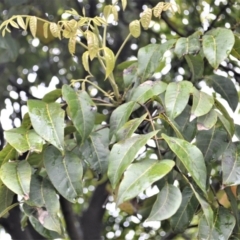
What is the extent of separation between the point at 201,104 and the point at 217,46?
0.13 meters

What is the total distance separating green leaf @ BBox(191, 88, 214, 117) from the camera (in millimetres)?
848

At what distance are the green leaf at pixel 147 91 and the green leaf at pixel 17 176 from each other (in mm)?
234

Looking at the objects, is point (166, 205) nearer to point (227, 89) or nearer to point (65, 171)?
point (65, 171)

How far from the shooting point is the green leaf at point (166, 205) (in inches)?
29.0

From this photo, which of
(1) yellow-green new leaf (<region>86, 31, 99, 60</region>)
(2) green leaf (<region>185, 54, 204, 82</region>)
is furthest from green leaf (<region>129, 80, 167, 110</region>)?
(2) green leaf (<region>185, 54, 204, 82</region>)

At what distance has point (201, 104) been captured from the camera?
2.82 feet

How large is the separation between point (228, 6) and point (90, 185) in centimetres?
97

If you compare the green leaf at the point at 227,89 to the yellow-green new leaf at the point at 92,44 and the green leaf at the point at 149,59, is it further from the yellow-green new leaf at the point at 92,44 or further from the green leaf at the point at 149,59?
the yellow-green new leaf at the point at 92,44

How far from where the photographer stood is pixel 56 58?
6.10 feet

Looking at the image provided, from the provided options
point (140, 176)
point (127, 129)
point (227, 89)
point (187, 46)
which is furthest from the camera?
point (227, 89)

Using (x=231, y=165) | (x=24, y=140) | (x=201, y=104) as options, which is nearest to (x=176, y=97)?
(x=201, y=104)

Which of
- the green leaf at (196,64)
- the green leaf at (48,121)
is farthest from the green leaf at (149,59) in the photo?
the green leaf at (48,121)

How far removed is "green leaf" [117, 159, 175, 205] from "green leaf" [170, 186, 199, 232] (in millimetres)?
143

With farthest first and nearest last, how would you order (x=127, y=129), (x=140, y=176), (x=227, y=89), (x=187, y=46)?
(x=227, y=89) < (x=187, y=46) < (x=127, y=129) < (x=140, y=176)
